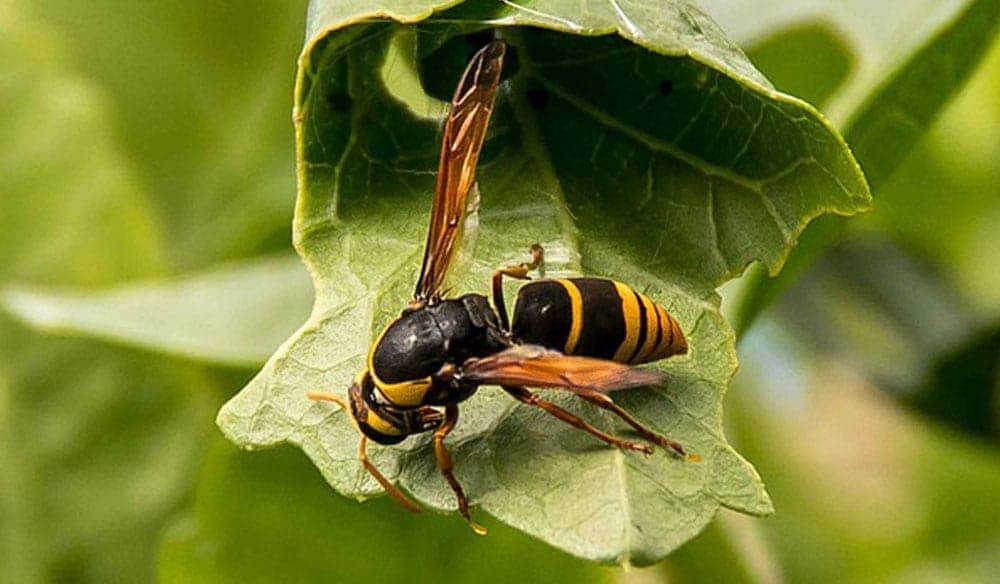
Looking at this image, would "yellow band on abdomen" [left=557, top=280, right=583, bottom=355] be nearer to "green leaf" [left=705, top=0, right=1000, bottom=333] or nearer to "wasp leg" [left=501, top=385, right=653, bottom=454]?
"wasp leg" [left=501, top=385, right=653, bottom=454]

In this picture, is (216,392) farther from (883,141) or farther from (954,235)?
(954,235)

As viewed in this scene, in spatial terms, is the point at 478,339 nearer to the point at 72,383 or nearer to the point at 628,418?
the point at 628,418

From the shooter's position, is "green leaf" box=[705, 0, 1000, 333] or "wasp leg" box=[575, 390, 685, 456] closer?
→ "wasp leg" box=[575, 390, 685, 456]

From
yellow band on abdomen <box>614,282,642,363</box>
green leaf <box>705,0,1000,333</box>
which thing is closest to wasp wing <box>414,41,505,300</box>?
yellow band on abdomen <box>614,282,642,363</box>

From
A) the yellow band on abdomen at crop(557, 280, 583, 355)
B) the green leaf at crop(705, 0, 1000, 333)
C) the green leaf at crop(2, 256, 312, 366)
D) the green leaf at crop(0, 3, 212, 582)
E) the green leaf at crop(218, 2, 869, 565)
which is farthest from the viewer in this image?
the green leaf at crop(0, 3, 212, 582)

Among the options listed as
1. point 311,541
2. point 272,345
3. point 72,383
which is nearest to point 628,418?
point 311,541

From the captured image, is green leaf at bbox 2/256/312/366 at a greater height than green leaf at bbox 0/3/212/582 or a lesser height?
greater

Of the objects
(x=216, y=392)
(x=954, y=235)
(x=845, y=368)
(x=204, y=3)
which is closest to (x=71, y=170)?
(x=216, y=392)

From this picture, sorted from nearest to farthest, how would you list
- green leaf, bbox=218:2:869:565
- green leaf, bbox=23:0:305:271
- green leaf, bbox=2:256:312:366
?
green leaf, bbox=218:2:869:565 < green leaf, bbox=2:256:312:366 < green leaf, bbox=23:0:305:271

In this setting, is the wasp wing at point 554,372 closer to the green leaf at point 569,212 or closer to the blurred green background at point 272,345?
the green leaf at point 569,212
